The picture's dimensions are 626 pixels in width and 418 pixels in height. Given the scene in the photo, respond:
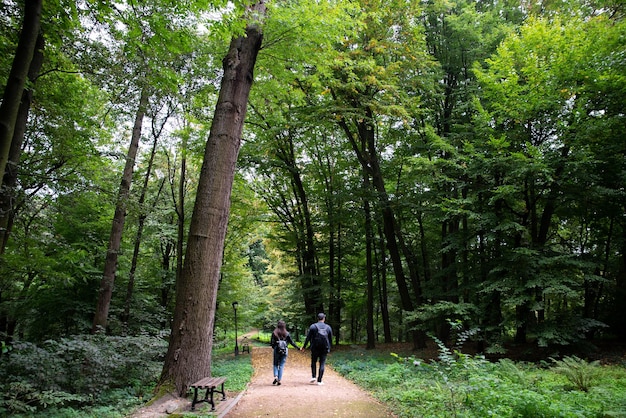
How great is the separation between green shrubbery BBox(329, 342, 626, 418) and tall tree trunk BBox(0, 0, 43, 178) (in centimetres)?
513

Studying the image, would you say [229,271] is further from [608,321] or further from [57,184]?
[608,321]

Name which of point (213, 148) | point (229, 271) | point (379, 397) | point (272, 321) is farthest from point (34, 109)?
point (272, 321)

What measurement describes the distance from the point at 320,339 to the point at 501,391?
152 inches

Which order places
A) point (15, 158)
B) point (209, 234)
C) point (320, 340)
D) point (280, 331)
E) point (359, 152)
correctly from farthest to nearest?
1. point (359, 152)
2. point (280, 331)
3. point (320, 340)
4. point (15, 158)
5. point (209, 234)

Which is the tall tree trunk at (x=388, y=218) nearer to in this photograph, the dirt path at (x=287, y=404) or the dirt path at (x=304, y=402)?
the dirt path at (x=304, y=402)

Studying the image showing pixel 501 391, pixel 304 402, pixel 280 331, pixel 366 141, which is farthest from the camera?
pixel 366 141

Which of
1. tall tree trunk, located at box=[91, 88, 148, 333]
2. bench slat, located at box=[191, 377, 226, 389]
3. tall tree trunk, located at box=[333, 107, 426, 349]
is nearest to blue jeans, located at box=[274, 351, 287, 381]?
bench slat, located at box=[191, 377, 226, 389]

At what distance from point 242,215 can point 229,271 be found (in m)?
3.90

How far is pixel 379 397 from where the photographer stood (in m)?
6.78

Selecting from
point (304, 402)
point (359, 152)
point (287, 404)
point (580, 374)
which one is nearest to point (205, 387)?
point (287, 404)

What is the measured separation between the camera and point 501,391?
4840 millimetres

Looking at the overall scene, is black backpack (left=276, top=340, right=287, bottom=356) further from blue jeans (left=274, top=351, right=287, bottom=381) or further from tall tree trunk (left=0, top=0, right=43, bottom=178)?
tall tree trunk (left=0, top=0, right=43, bottom=178)

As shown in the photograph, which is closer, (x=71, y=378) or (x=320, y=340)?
(x=71, y=378)

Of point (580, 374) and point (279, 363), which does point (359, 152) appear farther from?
point (580, 374)
